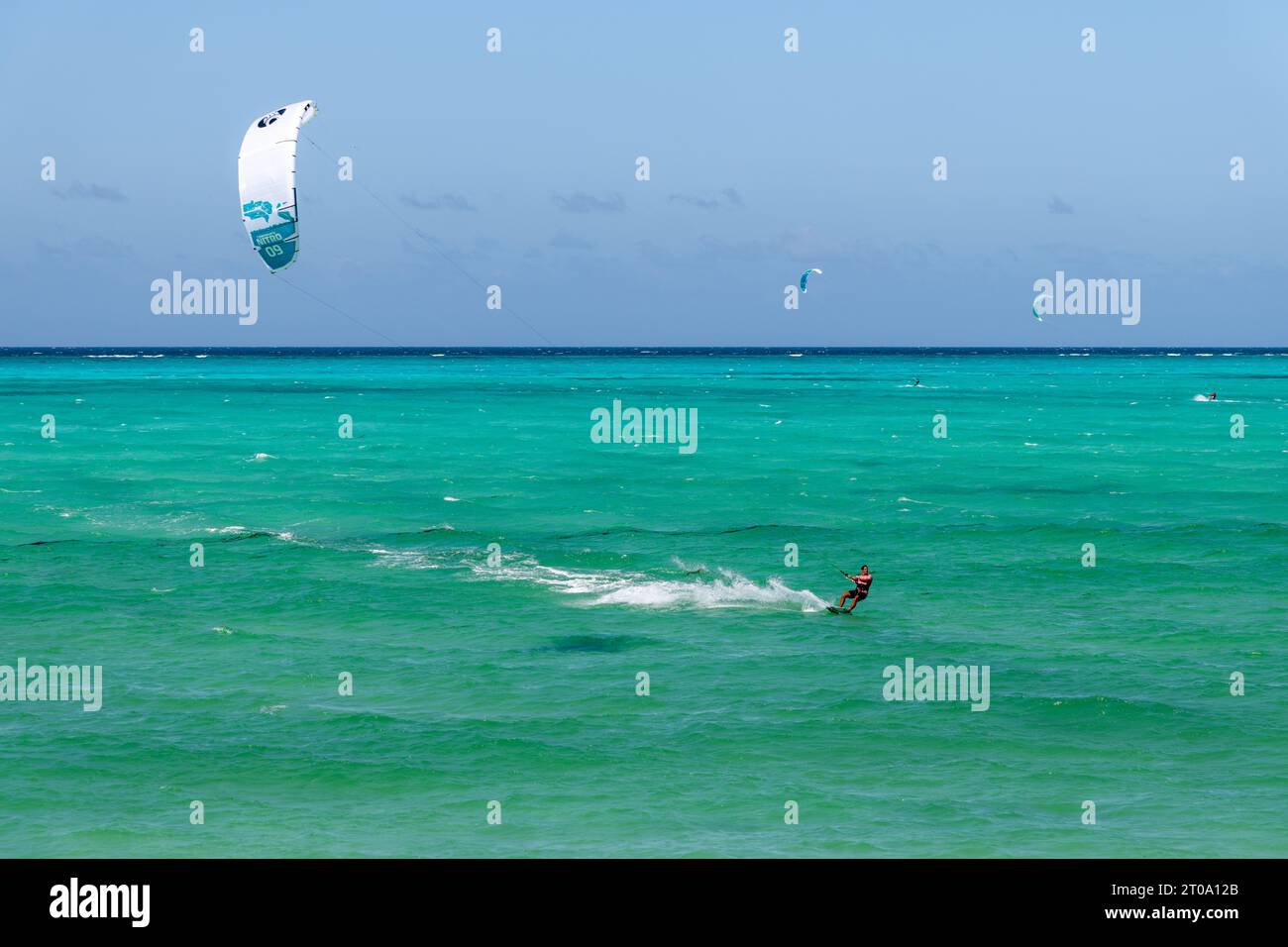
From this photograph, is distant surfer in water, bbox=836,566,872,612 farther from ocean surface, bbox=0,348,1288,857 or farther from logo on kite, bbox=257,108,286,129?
logo on kite, bbox=257,108,286,129

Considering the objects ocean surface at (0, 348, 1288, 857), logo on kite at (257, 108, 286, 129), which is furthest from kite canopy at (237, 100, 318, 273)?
ocean surface at (0, 348, 1288, 857)

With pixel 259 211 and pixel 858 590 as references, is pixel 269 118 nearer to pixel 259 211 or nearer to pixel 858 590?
pixel 259 211

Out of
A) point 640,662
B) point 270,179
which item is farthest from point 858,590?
point 270,179

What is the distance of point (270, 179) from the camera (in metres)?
43.2

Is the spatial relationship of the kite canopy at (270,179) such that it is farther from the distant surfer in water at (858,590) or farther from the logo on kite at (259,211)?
the distant surfer in water at (858,590)

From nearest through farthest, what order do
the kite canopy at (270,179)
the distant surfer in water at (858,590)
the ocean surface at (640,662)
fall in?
the ocean surface at (640,662) < the distant surfer in water at (858,590) < the kite canopy at (270,179)

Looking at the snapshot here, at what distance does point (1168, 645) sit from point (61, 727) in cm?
2232

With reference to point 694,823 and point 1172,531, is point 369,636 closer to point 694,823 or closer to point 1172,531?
point 694,823

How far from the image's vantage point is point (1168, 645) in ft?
96.7

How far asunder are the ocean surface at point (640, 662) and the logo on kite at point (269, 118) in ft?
44.4

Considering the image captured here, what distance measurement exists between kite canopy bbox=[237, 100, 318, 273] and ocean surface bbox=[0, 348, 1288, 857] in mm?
9940

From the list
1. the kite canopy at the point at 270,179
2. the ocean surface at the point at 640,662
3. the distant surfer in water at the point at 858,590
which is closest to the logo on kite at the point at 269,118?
the kite canopy at the point at 270,179

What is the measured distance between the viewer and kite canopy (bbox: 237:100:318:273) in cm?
4309

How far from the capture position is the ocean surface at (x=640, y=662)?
19.5 m
